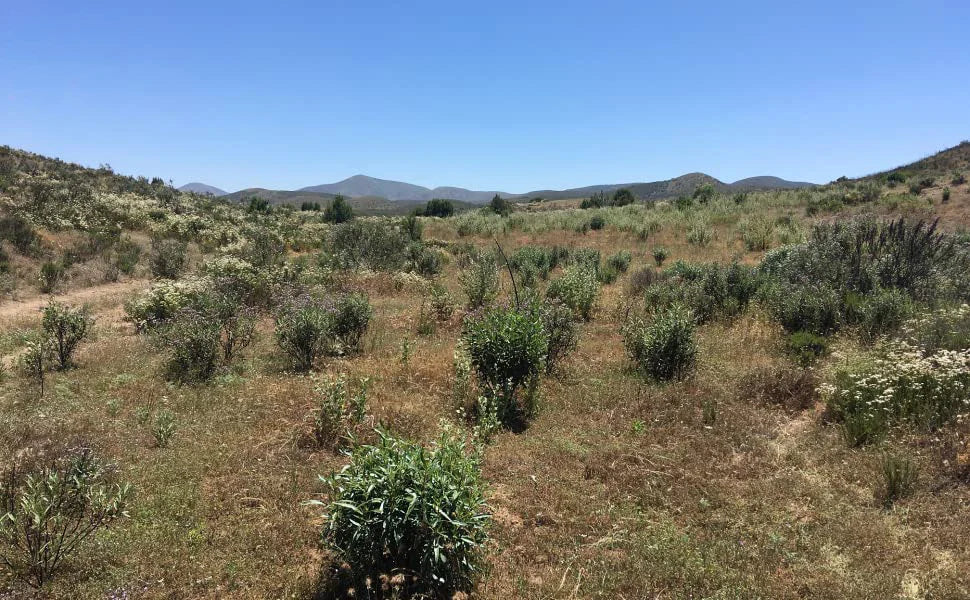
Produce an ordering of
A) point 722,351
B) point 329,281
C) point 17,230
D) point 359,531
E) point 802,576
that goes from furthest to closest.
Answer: point 17,230 < point 329,281 < point 722,351 < point 802,576 < point 359,531

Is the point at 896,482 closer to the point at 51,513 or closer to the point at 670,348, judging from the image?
the point at 670,348

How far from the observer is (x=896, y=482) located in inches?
169

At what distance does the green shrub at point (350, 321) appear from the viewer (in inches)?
334

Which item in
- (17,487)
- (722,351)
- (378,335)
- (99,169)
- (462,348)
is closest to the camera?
(17,487)

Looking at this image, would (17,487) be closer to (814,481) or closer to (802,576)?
(802,576)

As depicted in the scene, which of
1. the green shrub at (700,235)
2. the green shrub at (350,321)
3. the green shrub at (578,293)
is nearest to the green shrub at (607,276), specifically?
the green shrub at (578,293)

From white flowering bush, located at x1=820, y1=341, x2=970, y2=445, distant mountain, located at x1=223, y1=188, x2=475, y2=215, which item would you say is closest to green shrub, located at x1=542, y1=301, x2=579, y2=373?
white flowering bush, located at x1=820, y1=341, x2=970, y2=445

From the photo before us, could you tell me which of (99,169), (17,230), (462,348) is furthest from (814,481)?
(99,169)

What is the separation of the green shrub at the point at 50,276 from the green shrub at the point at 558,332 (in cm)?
1322

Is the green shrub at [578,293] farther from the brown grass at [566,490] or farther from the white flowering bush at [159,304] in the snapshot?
the white flowering bush at [159,304]

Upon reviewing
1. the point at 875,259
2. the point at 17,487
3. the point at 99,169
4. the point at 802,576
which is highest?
the point at 99,169

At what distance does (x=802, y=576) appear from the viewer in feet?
11.6

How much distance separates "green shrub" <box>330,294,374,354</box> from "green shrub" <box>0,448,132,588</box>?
435 centimetres

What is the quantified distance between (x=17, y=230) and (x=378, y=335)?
541 inches
